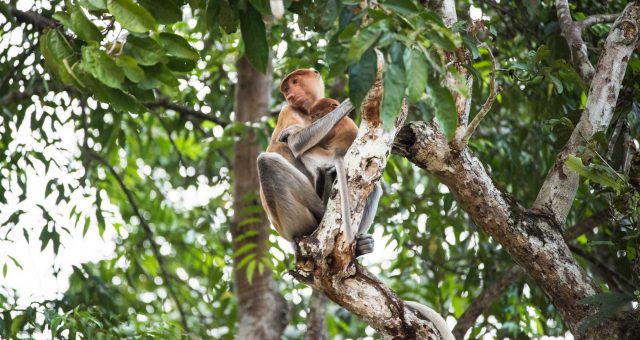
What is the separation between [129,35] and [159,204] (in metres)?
4.45

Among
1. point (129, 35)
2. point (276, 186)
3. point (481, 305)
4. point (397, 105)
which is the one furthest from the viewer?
point (481, 305)

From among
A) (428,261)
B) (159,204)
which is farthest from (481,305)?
(159,204)

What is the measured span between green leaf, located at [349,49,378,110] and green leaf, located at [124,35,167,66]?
27.7 inches

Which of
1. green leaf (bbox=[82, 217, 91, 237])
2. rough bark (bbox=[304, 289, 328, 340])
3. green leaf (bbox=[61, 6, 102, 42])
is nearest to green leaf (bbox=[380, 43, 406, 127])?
green leaf (bbox=[61, 6, 102, 42])

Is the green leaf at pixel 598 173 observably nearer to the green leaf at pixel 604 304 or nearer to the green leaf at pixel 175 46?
the green leaf at pixel 604 304

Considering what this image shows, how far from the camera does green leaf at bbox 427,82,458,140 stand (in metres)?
2.27

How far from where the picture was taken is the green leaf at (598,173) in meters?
3.26

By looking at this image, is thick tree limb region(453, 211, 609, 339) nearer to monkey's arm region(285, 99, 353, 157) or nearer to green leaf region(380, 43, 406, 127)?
monkey's arm region(285, 99, 353, 157)

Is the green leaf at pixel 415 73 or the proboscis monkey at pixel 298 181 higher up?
the proboscis monkey at pixel 298 181

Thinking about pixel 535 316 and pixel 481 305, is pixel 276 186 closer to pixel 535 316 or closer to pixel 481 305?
pixel 481 305

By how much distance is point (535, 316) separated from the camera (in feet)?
18.6

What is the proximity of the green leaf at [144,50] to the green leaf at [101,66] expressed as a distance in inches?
5.1

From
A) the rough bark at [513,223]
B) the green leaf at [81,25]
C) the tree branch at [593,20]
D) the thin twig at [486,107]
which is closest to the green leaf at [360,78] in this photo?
the green leaf at [81,25]

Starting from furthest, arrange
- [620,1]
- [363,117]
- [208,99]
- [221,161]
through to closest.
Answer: [221,161] < [208,99] < [620,1] < [363,117]
